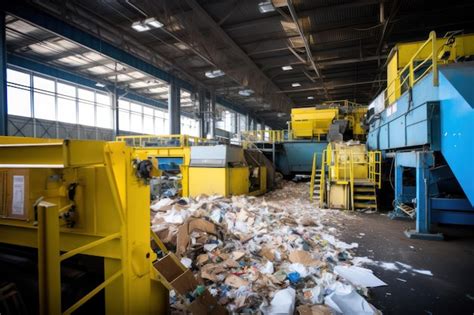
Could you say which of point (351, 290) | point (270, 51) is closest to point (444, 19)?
point (270, 51)

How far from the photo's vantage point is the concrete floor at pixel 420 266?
2.77 metres

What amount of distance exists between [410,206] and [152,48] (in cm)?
1208

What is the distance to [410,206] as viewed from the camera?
7.11 meters

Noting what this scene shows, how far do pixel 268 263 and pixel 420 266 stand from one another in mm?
2363

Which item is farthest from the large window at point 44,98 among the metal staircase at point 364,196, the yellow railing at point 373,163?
the yellow railing at point 373,163

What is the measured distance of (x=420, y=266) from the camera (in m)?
3.74

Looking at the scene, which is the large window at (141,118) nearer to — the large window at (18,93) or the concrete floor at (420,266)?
the large window at (18,93)

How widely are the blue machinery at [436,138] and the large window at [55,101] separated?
18.0m

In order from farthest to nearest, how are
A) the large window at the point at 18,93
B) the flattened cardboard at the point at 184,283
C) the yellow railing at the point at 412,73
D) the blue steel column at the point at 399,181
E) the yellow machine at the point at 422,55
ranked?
the large window at the point at 18,93 → the blue steel column at the point at 399,181 → the yellow machine at the point at 422,55 → the yellow railing at the point at 412,73 → the flattened cardboard at the point at 184,283

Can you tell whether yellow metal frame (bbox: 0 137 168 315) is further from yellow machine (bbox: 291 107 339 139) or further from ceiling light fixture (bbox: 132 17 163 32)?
yellow machine (bbox: 291 107 339 139)

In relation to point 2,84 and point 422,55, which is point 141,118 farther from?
point 422,55

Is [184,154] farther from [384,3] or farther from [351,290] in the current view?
[384,3]

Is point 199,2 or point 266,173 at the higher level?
point 199,2

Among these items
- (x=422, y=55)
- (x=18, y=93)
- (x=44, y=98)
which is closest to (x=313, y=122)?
(x=422, y=55)
